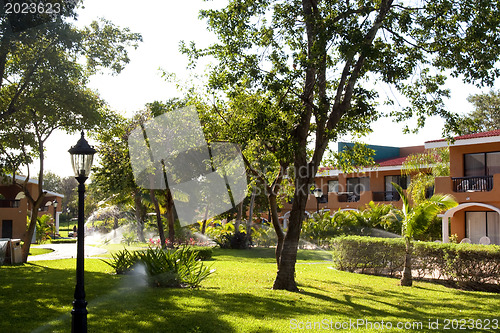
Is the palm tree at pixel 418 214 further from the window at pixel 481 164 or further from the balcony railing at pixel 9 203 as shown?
the balcony railing at pixel 9 203

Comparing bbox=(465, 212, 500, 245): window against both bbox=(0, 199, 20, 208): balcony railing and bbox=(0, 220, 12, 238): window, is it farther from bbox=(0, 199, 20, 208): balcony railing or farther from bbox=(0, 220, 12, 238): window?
bbox=(0, 220, 12, 238): window

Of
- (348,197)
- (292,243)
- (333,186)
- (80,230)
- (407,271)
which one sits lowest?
(407,271)

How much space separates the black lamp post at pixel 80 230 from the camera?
22.0ft

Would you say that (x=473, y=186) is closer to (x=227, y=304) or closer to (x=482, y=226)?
(x=482, y=226)

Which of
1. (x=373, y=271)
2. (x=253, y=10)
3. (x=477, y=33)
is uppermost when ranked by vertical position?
(x=253, y=10)

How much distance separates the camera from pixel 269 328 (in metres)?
7.89

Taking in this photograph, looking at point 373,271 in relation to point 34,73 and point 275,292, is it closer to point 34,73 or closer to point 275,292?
point 275,292

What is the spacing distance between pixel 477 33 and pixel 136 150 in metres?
15.6

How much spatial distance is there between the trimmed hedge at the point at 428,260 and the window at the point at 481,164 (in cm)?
957

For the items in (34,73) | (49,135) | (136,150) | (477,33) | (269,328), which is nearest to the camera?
(269,328)

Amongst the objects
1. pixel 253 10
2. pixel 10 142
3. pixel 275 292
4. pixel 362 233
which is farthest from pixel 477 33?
pixel 362 233

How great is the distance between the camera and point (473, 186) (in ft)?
78.1

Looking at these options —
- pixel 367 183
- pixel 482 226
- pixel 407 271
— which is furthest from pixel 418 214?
pixel 367 183

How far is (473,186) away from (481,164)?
45.4 inches
